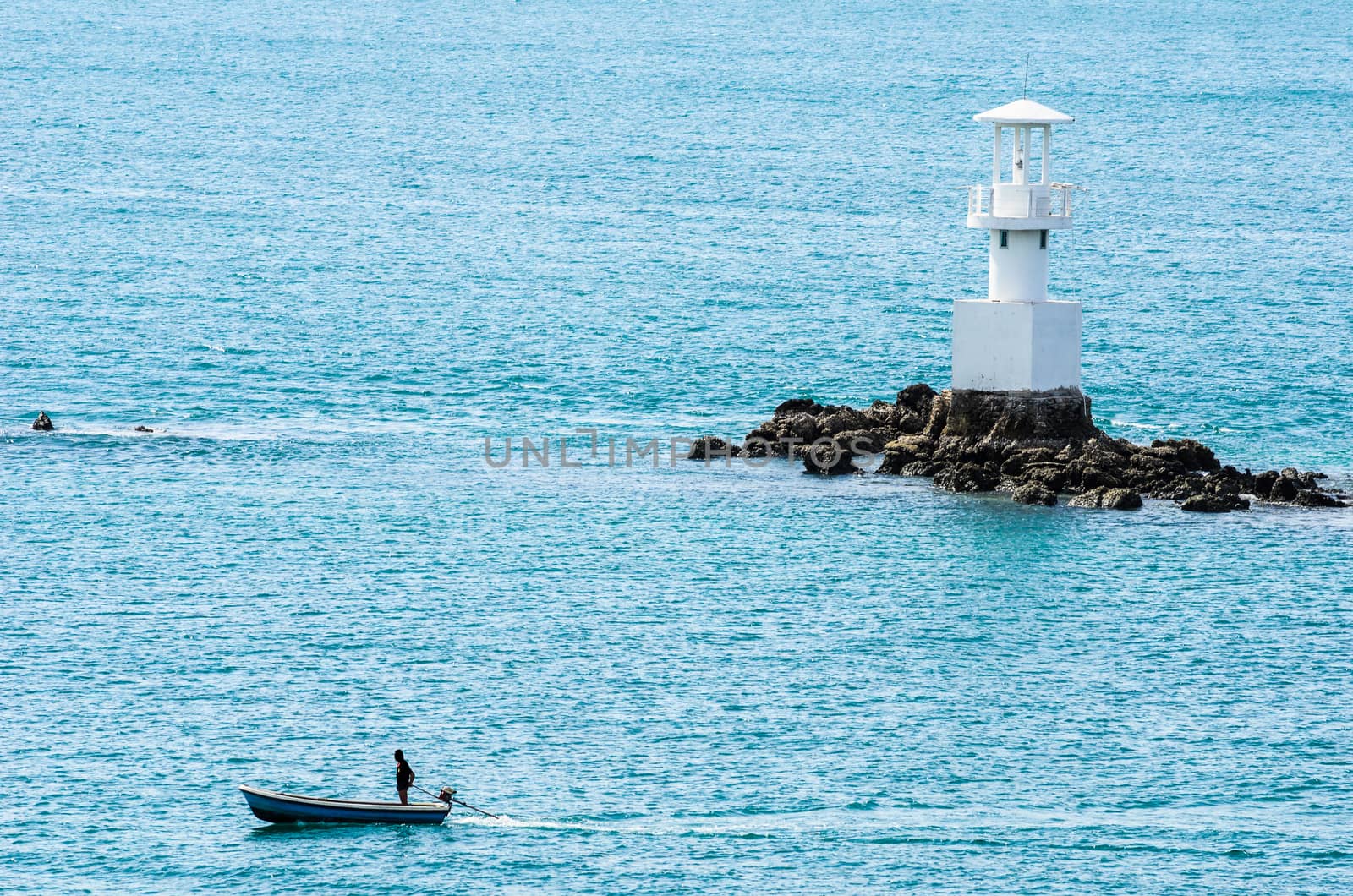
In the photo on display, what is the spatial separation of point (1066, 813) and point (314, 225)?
288ft

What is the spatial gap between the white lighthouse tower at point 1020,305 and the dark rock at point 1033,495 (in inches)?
130

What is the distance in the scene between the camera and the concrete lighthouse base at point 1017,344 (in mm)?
67625

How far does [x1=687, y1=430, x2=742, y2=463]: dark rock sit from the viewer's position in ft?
244

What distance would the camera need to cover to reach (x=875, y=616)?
57.5 metres

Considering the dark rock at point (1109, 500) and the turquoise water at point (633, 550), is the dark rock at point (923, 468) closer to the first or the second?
the turquoise water at point (633, 550)

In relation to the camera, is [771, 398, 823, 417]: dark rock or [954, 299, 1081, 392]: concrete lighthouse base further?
[771, 398, 823, 417]: dark rock

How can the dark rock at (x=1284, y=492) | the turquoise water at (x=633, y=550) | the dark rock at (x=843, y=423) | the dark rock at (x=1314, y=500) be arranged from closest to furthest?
the turquoise water at (x=633, y=550) < the dark rock at (x=1314, y=500) < the dark rock at (x=1284, y=492) < the dark rock at (x=843, y=423)

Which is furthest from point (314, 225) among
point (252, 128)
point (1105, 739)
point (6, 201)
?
point (1105, 739)

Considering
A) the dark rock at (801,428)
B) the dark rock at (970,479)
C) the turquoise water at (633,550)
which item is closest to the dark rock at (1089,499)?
the turquoise water at (633,550)

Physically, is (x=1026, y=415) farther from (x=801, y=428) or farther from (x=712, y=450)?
(x=712, y=450)

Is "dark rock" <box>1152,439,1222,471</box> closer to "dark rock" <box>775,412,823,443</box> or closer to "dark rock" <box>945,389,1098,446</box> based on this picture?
"dark rock" <box>945,389,1098,446</box>

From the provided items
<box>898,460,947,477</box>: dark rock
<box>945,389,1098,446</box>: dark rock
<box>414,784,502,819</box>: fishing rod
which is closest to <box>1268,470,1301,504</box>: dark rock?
<box>945,389,1098,446</box>: dark rock

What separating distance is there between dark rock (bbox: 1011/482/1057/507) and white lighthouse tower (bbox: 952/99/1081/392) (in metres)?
3.31

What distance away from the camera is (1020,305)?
67750mm
